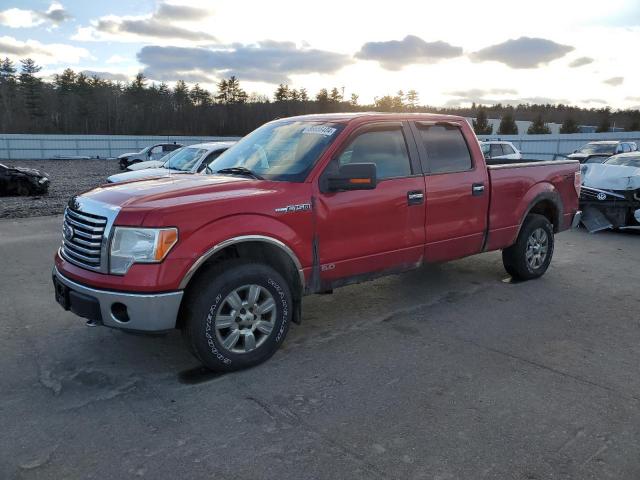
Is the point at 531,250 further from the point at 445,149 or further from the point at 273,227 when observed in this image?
the point at 273,227

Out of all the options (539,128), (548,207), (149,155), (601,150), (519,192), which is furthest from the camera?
(539,128)

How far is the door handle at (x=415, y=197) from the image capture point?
4.91 m

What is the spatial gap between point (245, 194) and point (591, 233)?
28.6 feet

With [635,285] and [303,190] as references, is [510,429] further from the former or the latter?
[635,285]

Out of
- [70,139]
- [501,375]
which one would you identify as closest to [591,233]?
[501,375]

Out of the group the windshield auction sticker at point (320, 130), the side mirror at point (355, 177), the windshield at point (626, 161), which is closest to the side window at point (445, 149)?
the windshield auction sticker at point (320, 130)

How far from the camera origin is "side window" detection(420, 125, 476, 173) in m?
5.27

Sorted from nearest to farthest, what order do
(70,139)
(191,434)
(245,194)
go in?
(191,434), (245,194), (70,139)

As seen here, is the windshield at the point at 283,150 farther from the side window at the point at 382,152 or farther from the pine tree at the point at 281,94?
the pine tree at the point at 281,94

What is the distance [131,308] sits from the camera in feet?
11.7

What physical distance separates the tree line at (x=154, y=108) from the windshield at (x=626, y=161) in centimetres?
5885

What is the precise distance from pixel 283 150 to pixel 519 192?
2.99 metres

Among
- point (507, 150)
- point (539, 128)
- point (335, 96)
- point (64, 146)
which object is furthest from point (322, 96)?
point (507, 150)

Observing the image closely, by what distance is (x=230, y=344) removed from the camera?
155 inches
